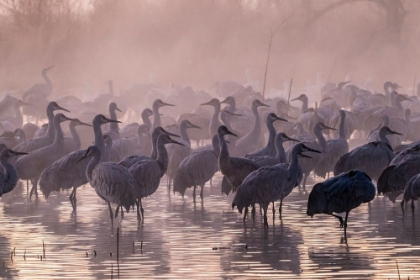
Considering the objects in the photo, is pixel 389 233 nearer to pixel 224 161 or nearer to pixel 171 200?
pixel 224 161

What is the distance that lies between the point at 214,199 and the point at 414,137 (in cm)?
993

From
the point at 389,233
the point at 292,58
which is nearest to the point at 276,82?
the point at 292,58

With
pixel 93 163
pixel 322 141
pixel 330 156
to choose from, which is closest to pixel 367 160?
pixel 322 141

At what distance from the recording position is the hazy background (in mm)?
61344

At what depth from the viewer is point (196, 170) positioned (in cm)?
1984

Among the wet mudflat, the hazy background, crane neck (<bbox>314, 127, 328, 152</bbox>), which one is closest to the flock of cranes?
crane neck (<bbox>314, 127, 328, 152</bbox>)

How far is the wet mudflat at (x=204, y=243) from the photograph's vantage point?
1294 cm

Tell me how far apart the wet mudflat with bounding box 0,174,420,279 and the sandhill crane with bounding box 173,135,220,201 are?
13.6 inches

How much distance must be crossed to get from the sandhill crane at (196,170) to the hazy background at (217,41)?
37954mm

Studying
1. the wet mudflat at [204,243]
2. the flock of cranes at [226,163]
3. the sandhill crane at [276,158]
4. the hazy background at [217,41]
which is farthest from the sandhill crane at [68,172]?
the hazy background at [217,41]

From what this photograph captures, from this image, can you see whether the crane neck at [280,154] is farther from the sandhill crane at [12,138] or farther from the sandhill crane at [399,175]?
the sandhill crane at [12,138]

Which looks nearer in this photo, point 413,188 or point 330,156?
point 413,188

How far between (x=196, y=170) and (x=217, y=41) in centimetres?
4858

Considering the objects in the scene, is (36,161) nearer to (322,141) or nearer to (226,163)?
(226,163)
